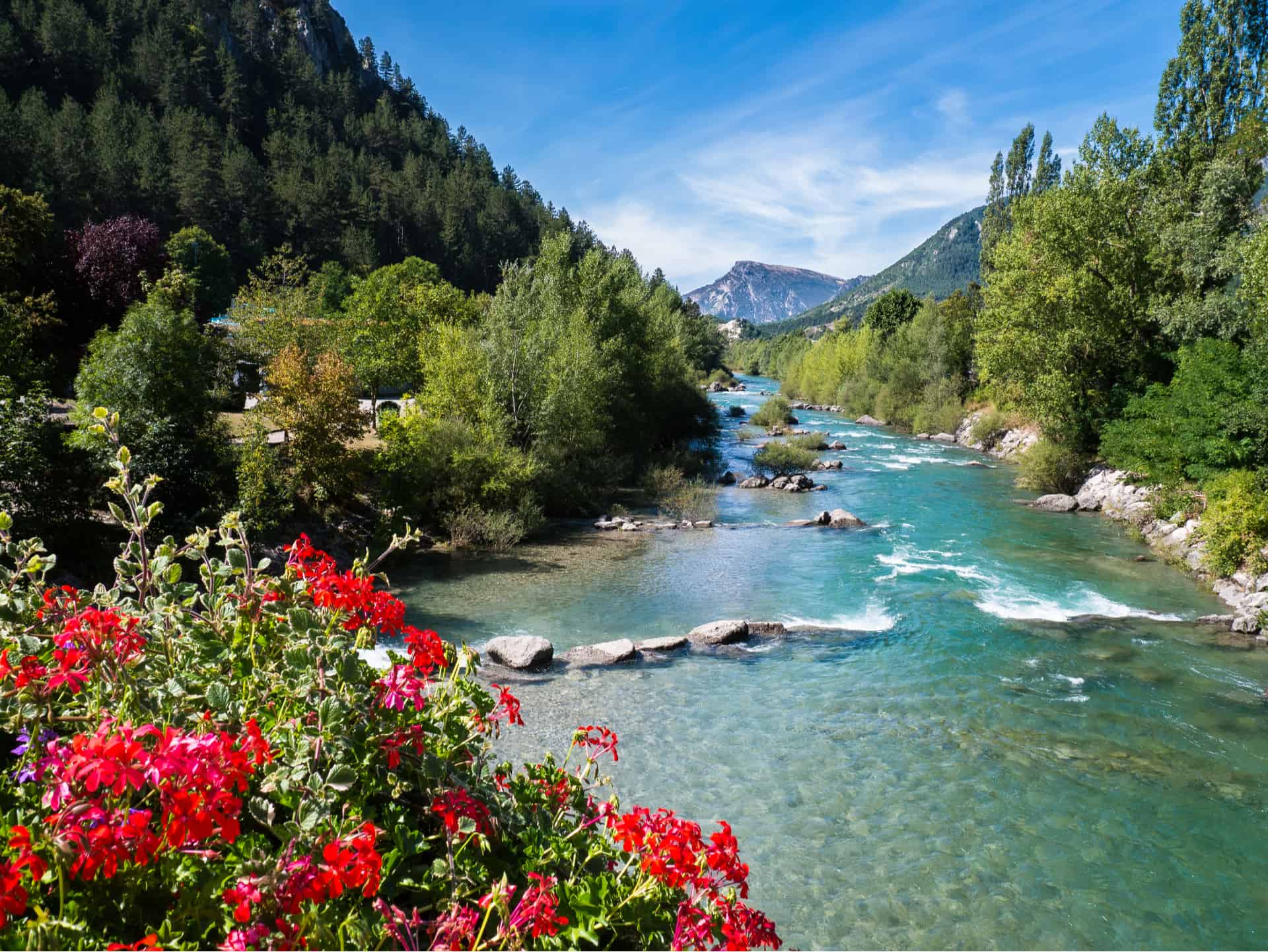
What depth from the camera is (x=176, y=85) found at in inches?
4013

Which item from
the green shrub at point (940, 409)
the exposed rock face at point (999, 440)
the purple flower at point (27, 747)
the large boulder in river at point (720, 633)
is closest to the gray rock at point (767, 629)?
the large boulder in river at point (720, 633)

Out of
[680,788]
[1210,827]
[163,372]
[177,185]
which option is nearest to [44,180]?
[177,185]

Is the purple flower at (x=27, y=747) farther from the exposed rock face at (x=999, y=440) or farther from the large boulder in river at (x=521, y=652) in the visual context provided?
the exposed rock face at (x=999, y=440)

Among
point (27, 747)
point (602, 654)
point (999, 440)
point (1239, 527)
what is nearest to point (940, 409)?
point (999, 440)

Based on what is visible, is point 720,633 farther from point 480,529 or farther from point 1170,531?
point 1170,531

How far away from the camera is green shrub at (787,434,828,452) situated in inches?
1693

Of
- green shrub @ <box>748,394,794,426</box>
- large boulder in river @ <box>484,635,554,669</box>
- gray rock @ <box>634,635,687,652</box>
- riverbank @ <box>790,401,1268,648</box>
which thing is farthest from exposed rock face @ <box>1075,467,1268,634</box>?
green shrub @ <box>748,394,794,426</box>

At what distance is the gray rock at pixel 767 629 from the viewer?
51.8ft

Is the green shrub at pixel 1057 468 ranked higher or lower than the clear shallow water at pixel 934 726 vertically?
higher

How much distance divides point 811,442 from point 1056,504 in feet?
57.3

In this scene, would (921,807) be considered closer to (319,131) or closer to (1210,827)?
(1210,827)

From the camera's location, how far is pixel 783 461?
123 feet

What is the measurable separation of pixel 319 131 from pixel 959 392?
113 meters

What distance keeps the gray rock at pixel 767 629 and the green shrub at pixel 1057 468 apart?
21.1 meters
